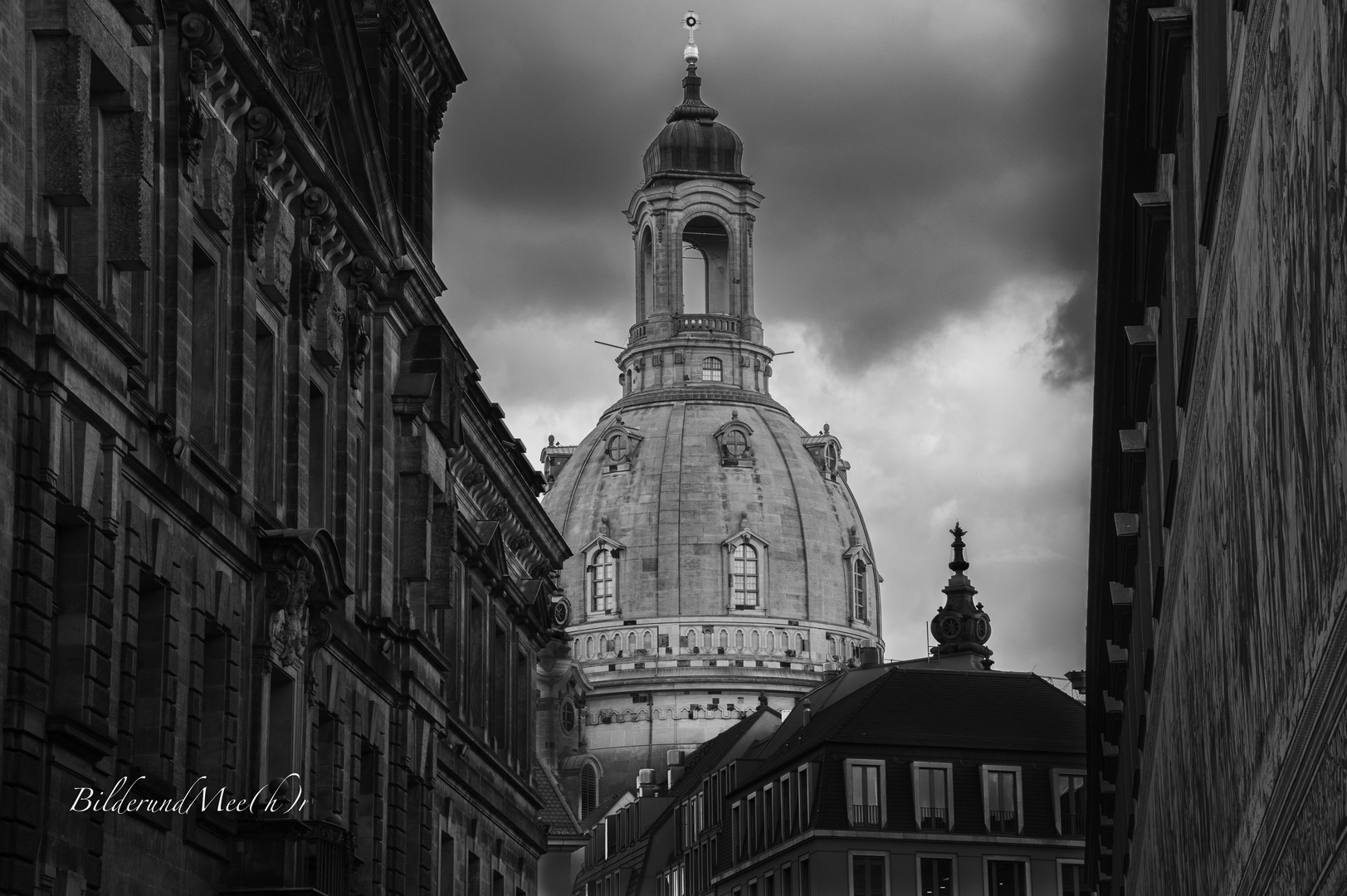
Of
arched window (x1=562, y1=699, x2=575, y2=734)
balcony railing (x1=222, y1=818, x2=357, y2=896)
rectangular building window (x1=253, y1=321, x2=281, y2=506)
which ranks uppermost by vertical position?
arched window (x1=562, y1=699, x2=575, y2=734)

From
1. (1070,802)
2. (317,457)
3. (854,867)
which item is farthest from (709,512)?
(317,457)

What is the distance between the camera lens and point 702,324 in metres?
199

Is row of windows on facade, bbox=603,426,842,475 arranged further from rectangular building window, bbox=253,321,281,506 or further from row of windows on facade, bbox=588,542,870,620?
rectangular building window, bbox=253,321,281,506

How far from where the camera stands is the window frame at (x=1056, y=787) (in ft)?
306

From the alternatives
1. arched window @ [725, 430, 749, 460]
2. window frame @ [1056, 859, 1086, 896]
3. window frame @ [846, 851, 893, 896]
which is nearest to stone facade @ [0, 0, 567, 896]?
window frame @ [846, 851, 893, 896]

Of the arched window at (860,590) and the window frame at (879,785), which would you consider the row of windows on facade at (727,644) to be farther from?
the window frame at (879,785)

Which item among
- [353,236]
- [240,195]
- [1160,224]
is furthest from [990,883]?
[1160,224]

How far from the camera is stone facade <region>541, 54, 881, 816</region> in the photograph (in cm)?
18150

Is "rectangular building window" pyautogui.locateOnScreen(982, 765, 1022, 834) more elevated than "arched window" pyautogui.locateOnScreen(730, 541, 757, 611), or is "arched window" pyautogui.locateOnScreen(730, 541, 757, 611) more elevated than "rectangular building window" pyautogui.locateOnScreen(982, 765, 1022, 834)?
"arched window" pyautogui.locateOnScreen(730, 541, 757, 611)

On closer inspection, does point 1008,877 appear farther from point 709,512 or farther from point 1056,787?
point 709,512

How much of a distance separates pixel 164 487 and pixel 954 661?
3880 inches

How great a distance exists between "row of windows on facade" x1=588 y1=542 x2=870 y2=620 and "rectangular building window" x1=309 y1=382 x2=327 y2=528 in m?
141

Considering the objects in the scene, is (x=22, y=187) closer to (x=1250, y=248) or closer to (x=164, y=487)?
(x=164, y=487)

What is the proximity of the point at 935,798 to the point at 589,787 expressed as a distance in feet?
297
